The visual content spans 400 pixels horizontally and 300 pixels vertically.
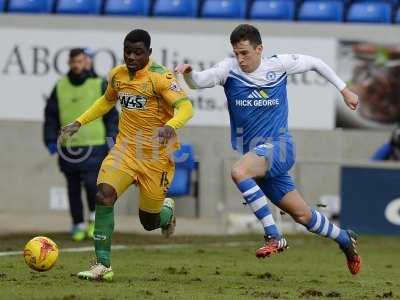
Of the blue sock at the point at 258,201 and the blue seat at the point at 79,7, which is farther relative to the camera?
the blue seat at the point at 79,7

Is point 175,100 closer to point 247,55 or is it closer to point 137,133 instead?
point 137,133

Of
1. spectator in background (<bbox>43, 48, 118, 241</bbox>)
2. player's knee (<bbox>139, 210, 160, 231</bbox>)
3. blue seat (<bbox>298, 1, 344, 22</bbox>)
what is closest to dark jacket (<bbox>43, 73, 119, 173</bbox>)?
spectator in background (<bbox>43, 48, 118, 241</bbox>)

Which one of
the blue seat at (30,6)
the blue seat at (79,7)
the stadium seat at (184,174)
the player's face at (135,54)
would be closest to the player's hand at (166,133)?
the player's face at (135,54)

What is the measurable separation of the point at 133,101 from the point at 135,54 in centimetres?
47

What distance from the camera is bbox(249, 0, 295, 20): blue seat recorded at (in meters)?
18.8

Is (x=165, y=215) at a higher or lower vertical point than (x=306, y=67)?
lower

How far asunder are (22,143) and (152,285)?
9402mm

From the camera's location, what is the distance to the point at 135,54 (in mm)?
9977

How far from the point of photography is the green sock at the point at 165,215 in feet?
36.4

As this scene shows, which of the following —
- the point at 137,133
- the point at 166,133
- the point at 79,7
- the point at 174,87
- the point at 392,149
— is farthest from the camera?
the point at 79,7

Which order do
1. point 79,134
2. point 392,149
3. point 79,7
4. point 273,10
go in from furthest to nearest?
point 79,7
point 273,10
point 392,149
point 79,134

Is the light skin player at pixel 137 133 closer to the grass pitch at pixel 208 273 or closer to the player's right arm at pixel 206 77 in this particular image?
the player's right arm at pixel 206 77

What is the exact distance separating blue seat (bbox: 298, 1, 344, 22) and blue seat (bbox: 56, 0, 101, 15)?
327 cm

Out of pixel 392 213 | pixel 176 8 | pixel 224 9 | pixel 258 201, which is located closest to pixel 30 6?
pixel 176 8
